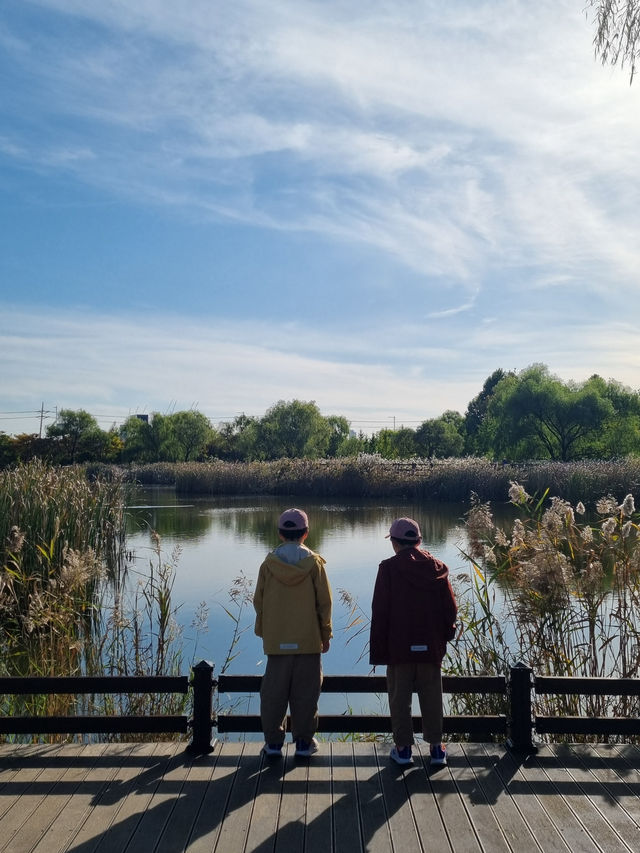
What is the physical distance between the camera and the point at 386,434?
2238 inches

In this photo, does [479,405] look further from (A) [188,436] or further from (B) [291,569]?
(B) [291,569]

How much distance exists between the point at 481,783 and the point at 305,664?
1051 millimetres

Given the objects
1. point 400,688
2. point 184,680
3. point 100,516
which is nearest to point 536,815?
point 400,688

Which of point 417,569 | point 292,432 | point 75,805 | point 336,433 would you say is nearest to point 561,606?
point 417,569

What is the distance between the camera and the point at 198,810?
11.2 ft

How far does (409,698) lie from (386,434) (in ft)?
174

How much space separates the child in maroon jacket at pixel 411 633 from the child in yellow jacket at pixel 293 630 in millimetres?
315

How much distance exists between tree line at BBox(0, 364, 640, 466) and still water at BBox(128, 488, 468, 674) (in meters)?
15.0

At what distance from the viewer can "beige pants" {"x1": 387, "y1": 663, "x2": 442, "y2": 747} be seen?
3891mm

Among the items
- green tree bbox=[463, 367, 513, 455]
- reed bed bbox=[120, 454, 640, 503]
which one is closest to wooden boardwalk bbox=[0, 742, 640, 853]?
reed bed bbox=[120, 454, 640, 503]

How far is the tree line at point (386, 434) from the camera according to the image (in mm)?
37656

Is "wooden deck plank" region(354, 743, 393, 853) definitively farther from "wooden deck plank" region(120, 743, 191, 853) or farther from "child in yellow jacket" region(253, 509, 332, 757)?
"wooden deck plank" region(120, 743, 191, 853)

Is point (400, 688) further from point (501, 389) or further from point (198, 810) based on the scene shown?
point (501, 389)

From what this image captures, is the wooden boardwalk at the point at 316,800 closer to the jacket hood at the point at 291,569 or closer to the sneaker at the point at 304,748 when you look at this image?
the sneaker at the point at 304,748
